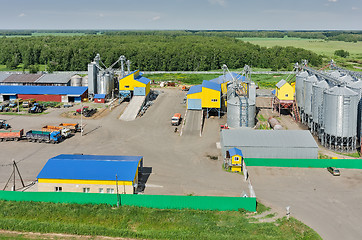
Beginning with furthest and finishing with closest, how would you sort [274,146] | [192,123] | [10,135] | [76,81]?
[76,81] < [192,123] < [10,135] < [274,146]

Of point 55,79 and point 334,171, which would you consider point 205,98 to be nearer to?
point 334,171

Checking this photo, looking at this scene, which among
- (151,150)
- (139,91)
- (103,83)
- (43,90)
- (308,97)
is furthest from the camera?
(103,83)

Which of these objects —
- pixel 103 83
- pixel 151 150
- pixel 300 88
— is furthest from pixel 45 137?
pixel 300 88

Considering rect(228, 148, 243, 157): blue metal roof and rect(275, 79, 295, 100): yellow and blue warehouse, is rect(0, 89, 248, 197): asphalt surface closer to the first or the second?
rect(228, 148, 243, 157): blue metal roof

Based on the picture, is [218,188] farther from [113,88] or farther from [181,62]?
[181,62]

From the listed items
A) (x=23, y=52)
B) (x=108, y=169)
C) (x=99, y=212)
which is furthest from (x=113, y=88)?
(x=23, y=52)
